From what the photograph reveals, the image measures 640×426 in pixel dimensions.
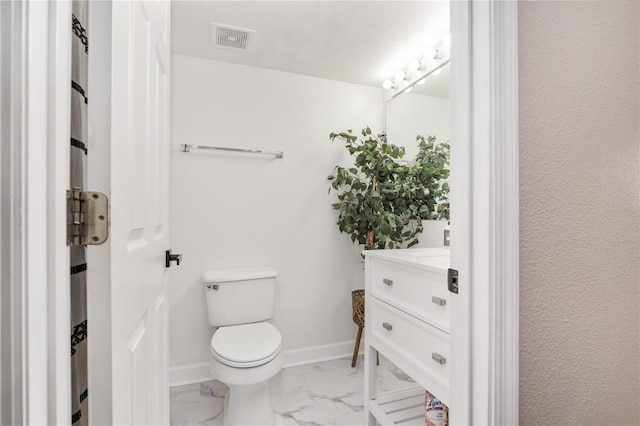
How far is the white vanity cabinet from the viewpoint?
1201 millimetres

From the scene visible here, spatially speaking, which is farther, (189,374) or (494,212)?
(189,374)

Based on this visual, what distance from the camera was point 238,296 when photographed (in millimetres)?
2057

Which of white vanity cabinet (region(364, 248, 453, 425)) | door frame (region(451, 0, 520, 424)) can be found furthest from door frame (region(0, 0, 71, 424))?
white vanity cabinet (region(364, 248, 453, 425))

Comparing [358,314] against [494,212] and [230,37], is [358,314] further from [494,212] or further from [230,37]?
[230,37]

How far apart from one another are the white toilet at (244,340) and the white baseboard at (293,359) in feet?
1.20

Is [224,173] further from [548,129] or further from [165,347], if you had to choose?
[548,129]

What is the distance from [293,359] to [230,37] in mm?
2157

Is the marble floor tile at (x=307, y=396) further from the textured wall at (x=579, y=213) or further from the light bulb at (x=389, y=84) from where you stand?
the light bulb at (x=389, y=84)

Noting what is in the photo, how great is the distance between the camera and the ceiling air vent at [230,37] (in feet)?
6.07

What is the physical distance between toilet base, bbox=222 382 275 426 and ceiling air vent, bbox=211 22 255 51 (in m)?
1.88

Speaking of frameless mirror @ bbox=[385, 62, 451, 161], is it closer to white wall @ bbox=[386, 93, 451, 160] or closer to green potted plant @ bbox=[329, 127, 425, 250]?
white wall @ bbox=[386, 93, 451, 160]

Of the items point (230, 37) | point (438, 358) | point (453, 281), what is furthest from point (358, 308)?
point (230, 37)

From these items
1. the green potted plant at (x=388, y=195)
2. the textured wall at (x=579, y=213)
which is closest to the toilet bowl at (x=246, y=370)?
the green potted plant at (x=388, y=195)

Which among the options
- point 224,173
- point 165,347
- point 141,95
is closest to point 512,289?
point 141,95
